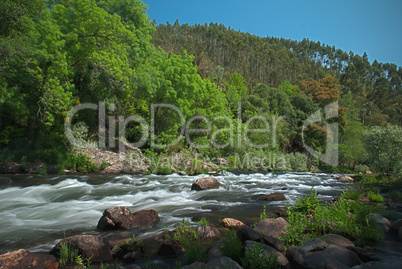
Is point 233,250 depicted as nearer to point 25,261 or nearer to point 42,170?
point 25,261

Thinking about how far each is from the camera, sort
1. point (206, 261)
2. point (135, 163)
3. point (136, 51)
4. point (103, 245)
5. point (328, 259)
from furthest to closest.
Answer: point (136, 51) < point (135, 163) < point (103, 245) < point (206, 261) < point (328, 259)

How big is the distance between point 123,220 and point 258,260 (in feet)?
13.8

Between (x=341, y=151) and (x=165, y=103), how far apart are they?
3440 cm

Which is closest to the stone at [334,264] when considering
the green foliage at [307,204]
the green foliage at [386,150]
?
the green foliage at [307,204]

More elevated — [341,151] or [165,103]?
[165,103]

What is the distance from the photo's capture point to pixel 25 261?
4301mm

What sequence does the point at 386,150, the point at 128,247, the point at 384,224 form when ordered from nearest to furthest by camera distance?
1. the point at 128,247
2. the point at 384,224
3. the point at 386,150

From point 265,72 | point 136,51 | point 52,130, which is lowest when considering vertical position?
point 52,130

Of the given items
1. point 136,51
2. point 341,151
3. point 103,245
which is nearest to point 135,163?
point 136,51

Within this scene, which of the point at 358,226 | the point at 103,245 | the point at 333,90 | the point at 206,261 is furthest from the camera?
the point at 333,90

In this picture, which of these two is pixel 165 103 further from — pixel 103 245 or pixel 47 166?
pixel 103 245

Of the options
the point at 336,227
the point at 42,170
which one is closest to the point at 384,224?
the point at 336,227

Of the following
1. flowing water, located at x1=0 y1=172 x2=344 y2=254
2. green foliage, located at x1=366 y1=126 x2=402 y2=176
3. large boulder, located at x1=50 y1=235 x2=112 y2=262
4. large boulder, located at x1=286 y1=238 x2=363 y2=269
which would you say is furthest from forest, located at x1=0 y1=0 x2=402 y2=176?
large boulder, located at x1=286 y1=238 x2=363 y2=269

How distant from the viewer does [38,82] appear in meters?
16.3
